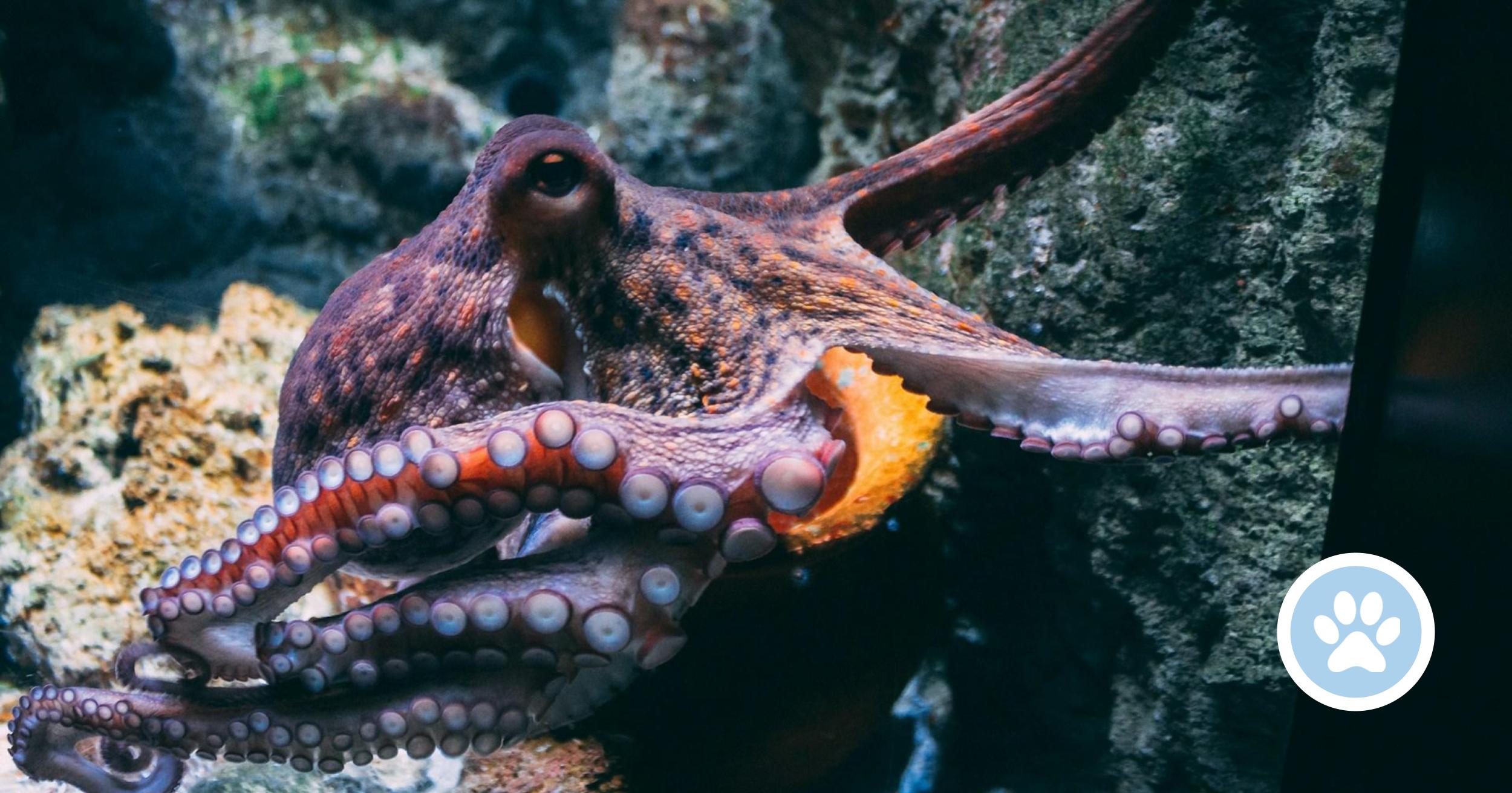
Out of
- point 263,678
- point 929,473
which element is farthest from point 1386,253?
point 263,678

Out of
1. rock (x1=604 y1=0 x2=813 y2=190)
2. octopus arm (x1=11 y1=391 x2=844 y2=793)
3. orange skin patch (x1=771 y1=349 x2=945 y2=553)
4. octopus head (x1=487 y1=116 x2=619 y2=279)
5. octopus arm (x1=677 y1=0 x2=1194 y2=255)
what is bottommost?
octopus arm (x1=11 y1=391 x2=844 y2=793)

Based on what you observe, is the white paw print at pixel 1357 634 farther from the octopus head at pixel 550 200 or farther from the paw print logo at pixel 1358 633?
the octopus head at pixel 550 200

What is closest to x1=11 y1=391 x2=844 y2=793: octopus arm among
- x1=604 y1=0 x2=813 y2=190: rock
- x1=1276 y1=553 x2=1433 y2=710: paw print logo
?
x1=1276 y1=553 x2=1433 y2=710: paw print logo

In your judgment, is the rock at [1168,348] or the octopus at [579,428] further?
the rock at [1168,348]

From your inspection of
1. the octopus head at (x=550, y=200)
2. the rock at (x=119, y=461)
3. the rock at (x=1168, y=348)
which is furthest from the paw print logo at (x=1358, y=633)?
the rock at (x=119, y=461)

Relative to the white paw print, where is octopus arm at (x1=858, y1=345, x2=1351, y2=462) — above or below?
above

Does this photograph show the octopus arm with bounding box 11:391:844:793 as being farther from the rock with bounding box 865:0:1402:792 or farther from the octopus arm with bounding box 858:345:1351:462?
the rock with bounding box 865:0:1402:792
